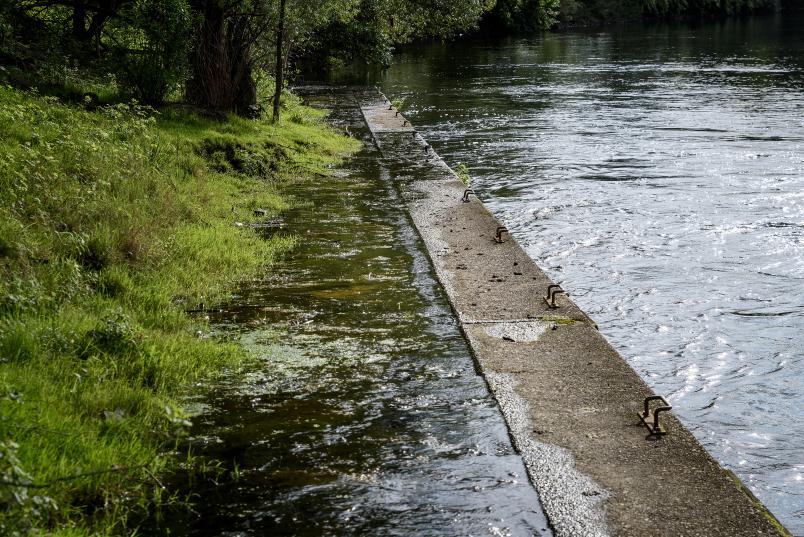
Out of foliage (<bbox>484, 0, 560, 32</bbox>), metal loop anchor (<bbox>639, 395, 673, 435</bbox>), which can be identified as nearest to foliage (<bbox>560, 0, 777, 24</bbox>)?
foliage (<bbox>484, 0, 560, 32</bbox>)

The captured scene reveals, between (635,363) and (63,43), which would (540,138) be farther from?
(635,363)

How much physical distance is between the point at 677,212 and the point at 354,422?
27.1 feet

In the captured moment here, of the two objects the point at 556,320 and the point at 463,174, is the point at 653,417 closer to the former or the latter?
the point at 556,320

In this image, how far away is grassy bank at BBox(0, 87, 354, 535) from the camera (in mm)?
4438

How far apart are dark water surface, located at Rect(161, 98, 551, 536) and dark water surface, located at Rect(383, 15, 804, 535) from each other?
1.79 m

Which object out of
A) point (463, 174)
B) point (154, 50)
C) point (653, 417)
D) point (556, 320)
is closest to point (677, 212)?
point (463, 174)

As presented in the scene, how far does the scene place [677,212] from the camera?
491 inches

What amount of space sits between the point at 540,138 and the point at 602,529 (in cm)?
1492

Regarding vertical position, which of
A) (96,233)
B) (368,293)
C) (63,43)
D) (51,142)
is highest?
(63,43)

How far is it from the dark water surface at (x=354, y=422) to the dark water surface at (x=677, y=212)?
70.5 inches

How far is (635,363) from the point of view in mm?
7496

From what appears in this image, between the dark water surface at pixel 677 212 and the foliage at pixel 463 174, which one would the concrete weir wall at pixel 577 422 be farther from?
the foliage at pixel 463 174

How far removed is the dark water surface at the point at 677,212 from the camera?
22.6 ft

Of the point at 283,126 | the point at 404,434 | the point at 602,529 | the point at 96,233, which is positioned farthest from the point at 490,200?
the point at 602,529
